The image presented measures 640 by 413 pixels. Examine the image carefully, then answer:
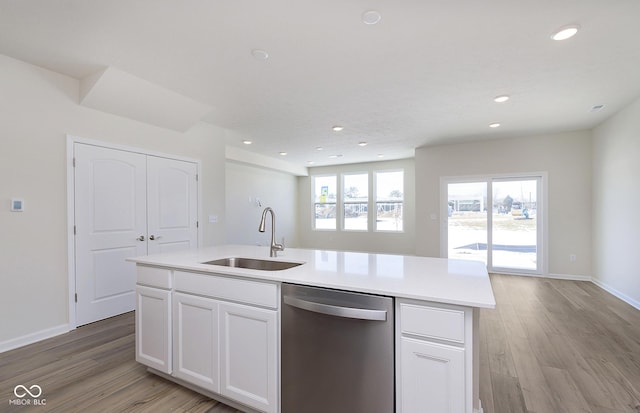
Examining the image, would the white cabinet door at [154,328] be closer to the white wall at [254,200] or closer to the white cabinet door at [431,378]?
the white cabinet door at [431,378]

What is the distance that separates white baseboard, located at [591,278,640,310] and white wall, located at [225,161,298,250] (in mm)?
5201

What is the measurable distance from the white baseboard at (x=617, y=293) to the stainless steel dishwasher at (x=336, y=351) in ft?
13.7

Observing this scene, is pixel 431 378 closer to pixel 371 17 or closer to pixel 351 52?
pixel 371 17

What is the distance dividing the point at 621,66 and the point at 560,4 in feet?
4.96

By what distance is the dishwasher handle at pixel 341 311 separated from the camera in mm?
1308

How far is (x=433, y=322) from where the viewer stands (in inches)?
49.1

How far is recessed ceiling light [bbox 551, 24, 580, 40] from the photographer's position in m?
2.14

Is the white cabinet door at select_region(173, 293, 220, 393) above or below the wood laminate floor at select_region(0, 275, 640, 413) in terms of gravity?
above

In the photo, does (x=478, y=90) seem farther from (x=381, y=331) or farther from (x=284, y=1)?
(x=381, y=331)

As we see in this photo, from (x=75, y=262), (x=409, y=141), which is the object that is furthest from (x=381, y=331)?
(x=409, y=141)

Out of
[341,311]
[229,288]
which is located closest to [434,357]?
[341,311]

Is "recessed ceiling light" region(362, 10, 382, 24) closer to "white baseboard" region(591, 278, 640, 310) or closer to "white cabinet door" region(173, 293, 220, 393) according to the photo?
Result: "white cabinet door" region(173, 293, 220, 393)

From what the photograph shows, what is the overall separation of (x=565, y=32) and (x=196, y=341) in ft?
11.3

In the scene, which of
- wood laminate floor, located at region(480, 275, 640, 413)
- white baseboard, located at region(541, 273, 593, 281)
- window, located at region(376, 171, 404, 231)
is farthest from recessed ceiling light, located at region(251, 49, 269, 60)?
white baseboard, located at region(541, 273, 593, 281)
